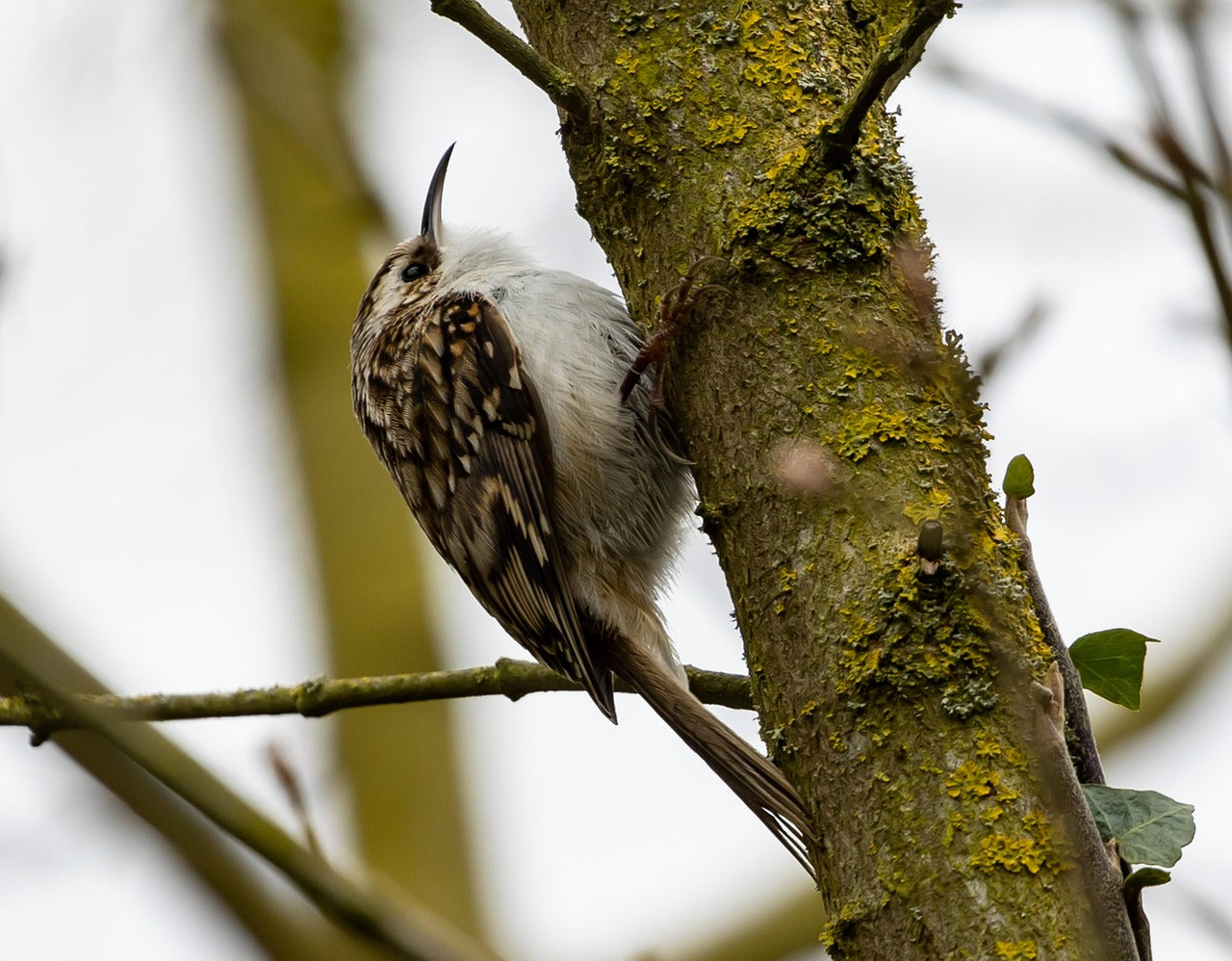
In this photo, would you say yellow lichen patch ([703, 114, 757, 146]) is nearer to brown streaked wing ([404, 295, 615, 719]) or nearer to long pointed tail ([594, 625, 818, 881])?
long pointed tail ([594, 625, 818, 881])

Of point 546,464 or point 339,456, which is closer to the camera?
point 546,464

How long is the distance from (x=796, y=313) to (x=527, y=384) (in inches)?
47.0

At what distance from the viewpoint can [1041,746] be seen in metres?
1.55

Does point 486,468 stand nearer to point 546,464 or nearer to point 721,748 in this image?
point 546,464

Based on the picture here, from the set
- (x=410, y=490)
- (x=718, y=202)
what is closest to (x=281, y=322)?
(x=410, y=490)

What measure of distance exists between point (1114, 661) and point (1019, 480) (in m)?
0.32

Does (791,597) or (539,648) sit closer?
(791,597)

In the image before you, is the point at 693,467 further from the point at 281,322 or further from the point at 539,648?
the point at 281,322

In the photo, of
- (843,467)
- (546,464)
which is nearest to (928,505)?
(843,467)

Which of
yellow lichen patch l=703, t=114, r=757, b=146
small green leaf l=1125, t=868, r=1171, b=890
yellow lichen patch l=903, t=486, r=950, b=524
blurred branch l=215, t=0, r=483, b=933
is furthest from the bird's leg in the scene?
blurred branch l=215, t=0, r=483, b=933

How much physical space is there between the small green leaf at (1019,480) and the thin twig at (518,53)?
2.62ft

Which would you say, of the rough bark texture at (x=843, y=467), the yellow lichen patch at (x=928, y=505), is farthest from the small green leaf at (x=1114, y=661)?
the yellow lichen patch at (x=928, y=505)

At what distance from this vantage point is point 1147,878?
→ 156 centimetres

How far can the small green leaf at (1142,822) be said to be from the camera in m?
1.66
